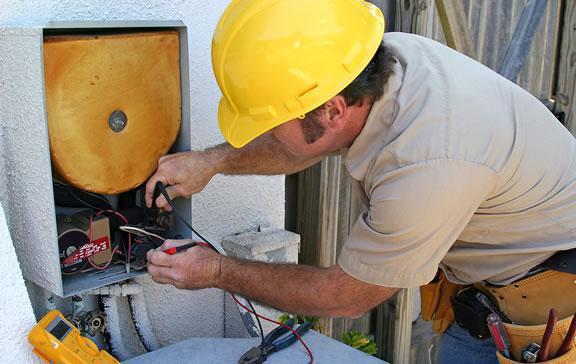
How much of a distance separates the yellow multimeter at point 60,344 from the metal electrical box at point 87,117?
0.38 ft

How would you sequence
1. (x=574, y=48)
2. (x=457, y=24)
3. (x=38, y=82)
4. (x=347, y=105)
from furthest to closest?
(x=574, y=48) < (x=457, y=24) < (x=347, y=105) < (x=38, y=82)

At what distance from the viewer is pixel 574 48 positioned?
385cm

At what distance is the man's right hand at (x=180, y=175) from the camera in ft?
5.39

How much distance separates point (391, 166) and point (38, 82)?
0.81 metres

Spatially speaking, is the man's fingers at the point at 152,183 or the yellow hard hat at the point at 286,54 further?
the man's fingers at the point at 152,183

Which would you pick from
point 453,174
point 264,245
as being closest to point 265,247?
point 264,245

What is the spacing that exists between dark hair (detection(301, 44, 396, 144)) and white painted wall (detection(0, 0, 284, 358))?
62cm

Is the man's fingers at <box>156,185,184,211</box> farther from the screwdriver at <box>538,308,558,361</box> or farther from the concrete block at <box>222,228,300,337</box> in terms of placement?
the screwdriver at <box>538,308,558,361</box>

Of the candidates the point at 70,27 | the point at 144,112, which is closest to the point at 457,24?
the point at 144,112

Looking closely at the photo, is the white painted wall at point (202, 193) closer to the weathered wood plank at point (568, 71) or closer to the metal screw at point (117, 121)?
the metal screw at point (117, 121)

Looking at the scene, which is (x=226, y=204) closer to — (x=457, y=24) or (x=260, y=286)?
(x=260, y=286)

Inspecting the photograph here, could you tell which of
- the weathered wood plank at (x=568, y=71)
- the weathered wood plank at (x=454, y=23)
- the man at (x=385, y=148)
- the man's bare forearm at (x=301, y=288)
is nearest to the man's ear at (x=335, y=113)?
the man at (x=385, y=148)

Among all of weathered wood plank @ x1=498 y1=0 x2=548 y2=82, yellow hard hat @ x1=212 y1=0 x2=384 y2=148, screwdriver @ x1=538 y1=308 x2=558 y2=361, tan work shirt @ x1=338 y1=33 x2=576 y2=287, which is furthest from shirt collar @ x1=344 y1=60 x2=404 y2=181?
weathered wood plank @ x1=498 y1=0 x2=548 y2=82

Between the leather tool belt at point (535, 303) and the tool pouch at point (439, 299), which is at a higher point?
the leather tool belt at point (535, 303)
